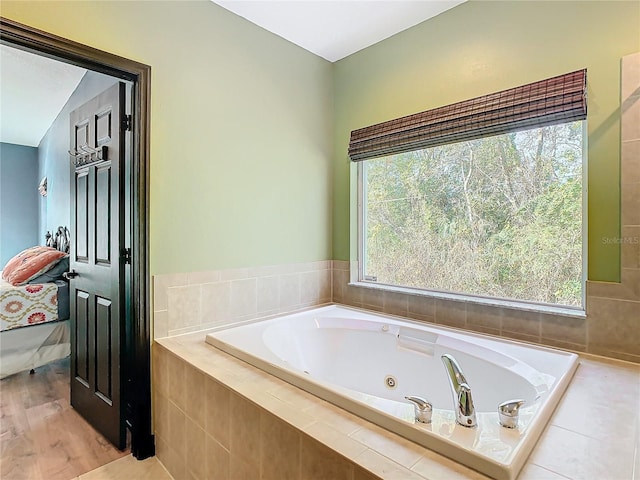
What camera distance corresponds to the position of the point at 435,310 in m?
2.25

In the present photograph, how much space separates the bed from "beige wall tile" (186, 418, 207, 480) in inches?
84.3

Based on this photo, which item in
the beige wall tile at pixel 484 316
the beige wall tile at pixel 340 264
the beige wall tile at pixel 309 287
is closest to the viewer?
the beige wall tile at pixel 484 316

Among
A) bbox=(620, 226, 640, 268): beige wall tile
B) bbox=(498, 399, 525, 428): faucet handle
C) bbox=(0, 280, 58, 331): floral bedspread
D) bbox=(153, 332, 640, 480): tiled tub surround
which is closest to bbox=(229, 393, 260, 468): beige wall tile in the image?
bbox=(153, 332, 640, 480): tiled tub surround

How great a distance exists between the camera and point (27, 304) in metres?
2.84

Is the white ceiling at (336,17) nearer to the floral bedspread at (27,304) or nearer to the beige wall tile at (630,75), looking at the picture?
the beige wall tile at (630,75)

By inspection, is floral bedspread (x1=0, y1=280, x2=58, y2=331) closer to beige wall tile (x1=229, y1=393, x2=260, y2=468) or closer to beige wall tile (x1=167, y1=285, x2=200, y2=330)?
beige wall tile (x1=167, y1=285, x2=200, y2=330)

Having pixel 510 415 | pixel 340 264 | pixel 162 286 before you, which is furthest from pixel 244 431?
pixel 340 264

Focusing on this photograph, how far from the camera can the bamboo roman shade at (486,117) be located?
172 cm

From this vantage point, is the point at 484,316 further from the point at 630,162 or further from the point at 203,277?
the point at 203,277

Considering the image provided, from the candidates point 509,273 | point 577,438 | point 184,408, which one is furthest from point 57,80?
point 577,438

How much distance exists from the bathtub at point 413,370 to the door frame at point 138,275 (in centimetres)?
38

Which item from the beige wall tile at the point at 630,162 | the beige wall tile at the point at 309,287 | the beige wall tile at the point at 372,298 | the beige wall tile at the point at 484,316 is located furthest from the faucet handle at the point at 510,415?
the beige wall tile at the point at 309,287

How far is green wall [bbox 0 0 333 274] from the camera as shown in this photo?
179cm

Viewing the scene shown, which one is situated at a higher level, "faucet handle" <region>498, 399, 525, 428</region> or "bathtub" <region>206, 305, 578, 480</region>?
"faucet handle" <region>498, 399, 525, 428</region>
